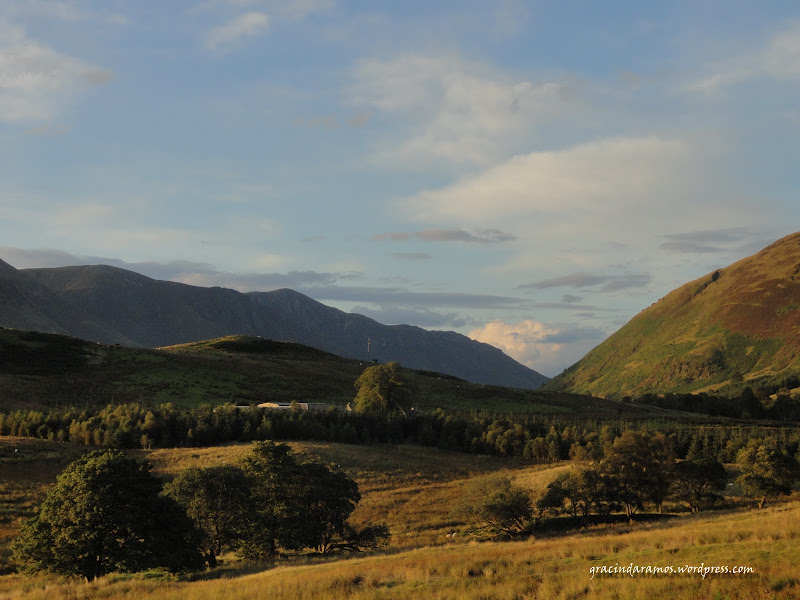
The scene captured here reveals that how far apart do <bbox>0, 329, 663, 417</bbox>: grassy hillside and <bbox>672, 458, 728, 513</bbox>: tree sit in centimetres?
9072

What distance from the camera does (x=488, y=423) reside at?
12300cm

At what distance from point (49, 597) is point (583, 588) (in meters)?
21.1

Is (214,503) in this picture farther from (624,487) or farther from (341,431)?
(341,431)

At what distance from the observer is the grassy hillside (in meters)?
132

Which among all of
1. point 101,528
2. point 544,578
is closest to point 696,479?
point 544,578

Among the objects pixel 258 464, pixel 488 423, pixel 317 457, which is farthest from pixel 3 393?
pixel 258 464

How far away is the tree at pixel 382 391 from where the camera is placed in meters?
125

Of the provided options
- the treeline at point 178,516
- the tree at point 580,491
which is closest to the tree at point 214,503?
the treeline at point 178,516

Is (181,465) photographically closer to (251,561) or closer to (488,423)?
(251,561)

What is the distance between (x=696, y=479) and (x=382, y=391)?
7059 centimetres

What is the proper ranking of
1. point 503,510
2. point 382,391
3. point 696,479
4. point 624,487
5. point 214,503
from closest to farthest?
point 214,503 < point 503,510 < point 624,487 < point 696,479 < point 382,391

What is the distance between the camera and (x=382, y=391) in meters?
126

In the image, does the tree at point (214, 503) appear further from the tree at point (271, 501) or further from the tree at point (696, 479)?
the tree at point (696, 479)

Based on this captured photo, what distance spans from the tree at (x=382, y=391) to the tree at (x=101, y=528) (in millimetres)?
89383
